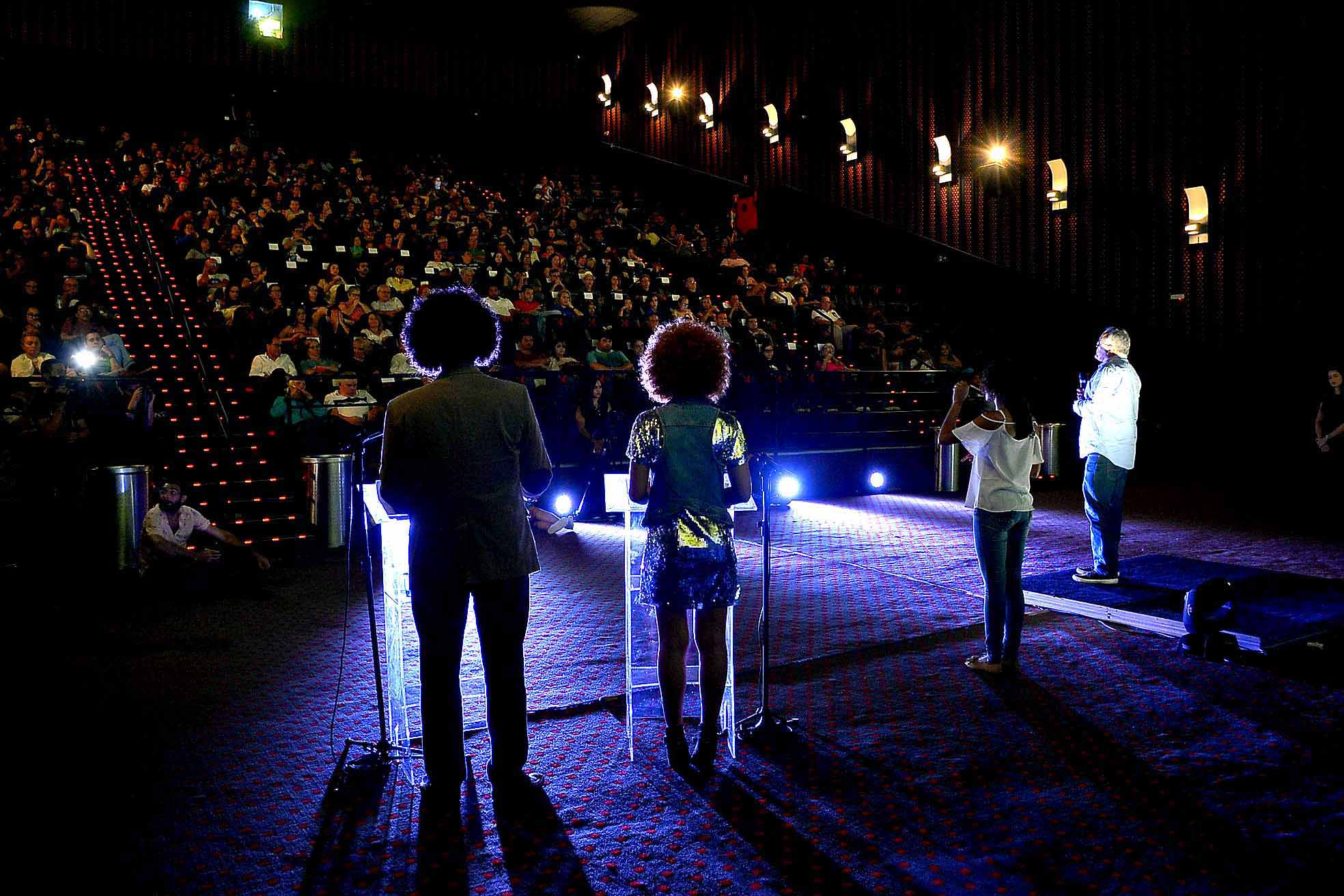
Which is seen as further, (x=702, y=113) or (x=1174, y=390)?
(x=702, y=113)

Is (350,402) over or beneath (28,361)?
beneath

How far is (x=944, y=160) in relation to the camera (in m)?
15.1

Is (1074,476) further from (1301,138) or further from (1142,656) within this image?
(1142,656)

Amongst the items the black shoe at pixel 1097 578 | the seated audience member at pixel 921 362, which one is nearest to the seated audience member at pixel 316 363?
the black shoe at pixel 1097 578

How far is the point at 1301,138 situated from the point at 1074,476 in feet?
14.6

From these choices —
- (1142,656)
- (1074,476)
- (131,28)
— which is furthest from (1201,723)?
(131,28)

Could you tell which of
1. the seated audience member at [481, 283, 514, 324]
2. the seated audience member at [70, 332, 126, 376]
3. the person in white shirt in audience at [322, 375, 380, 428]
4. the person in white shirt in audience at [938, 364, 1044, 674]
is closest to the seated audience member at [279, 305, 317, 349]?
the person in white shirt in audience at [322, 375, 380, 428]

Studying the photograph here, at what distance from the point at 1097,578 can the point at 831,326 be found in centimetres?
820

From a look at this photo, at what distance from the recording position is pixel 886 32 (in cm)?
1602

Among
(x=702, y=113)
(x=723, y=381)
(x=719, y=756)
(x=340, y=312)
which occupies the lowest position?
(x=719, y=756)

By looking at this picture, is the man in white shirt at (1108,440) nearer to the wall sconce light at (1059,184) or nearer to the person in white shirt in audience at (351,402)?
the person in white shirt in audience at (351,402)

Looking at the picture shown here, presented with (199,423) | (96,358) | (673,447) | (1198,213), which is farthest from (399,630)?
(1198,213)

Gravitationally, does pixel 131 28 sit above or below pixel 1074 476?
above

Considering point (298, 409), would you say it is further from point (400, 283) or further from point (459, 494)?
point (459, 494)
